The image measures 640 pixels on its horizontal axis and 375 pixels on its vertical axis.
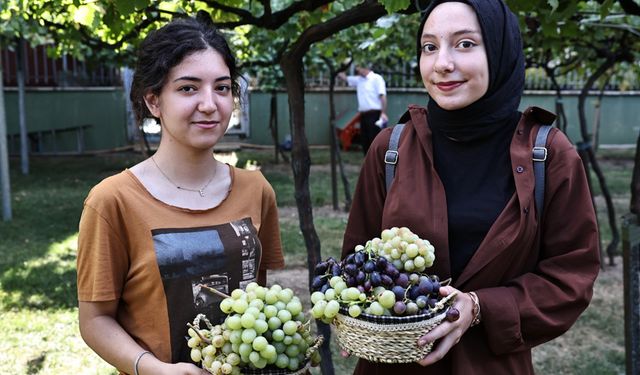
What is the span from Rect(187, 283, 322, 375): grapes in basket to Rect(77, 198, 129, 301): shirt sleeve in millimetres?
278

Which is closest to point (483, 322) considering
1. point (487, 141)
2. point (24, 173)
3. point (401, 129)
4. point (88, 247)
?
point (487, 141)

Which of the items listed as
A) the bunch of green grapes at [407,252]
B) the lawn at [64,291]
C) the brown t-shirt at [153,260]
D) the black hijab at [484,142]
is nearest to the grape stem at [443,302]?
the bunch of green grapes at [407,252]

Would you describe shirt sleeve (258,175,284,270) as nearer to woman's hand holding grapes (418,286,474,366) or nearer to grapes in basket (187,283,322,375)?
grapes in basket (187,283,322,375)

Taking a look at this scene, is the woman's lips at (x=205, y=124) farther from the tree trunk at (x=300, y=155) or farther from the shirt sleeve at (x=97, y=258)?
the tree trunk at (x=300, y=155)

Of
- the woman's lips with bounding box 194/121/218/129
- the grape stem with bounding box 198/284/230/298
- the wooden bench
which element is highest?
the woman's lips with bounding box 194/121/218/129

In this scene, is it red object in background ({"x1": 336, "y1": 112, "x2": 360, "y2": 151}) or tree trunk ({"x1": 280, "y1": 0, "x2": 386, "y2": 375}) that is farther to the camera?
red object in background ({"x1": 336, "y1": 112, "x2": 360, "y2": 151})

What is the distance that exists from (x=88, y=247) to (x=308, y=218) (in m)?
1.88

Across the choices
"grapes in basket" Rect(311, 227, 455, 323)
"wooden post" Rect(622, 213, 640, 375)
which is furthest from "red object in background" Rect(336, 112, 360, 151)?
"grapes in basket" Rect(311, 227, 455, 323)

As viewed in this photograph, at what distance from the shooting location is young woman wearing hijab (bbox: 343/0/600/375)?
178 cm

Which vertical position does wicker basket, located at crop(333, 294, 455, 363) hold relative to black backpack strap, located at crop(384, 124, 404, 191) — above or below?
below

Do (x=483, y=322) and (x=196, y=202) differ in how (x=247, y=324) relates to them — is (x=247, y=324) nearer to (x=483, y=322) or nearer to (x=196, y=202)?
(x=196, y=202)

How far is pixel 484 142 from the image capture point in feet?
6.29

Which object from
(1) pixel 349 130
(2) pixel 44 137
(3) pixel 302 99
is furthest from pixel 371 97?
(2) pixel 44 137

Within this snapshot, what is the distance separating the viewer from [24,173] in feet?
41.7
